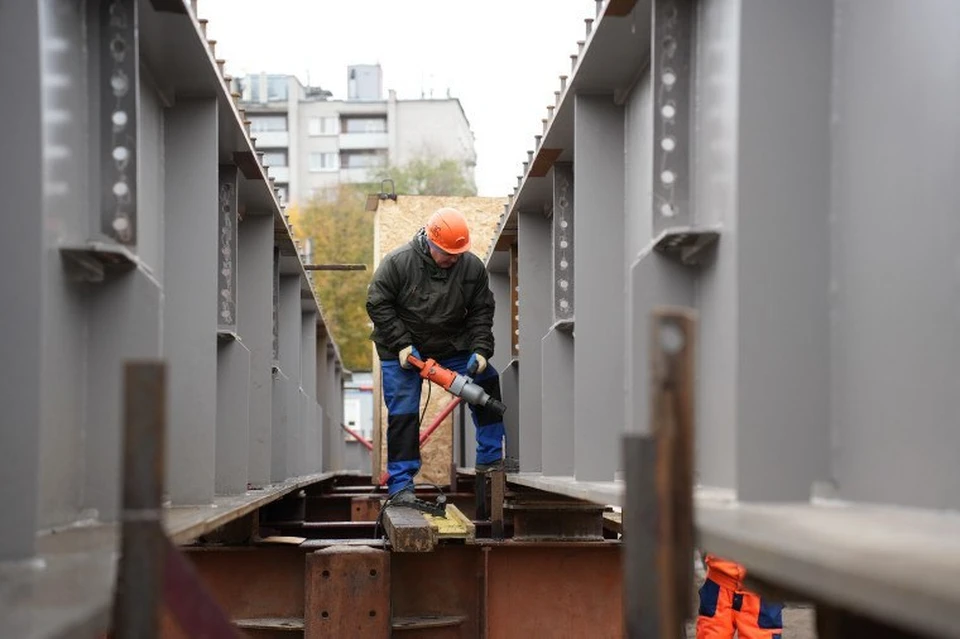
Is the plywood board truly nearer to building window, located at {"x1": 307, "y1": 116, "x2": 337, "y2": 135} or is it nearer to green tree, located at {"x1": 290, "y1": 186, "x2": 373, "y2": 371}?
green tree, located at {"x1": 290, "y1": 186, "x2": 373, "y2": 371}

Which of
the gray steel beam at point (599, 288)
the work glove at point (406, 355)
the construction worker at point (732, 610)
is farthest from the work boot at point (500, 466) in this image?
the construction worker at point (732, 610)

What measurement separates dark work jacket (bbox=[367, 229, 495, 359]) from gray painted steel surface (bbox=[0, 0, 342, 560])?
7.93 ft

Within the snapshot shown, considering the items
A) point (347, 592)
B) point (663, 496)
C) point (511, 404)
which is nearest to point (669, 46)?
point (663, 496)

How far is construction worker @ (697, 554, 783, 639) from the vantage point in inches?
283

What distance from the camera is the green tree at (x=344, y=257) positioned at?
48.5 metres

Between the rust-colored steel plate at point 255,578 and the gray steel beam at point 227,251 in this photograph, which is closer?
the rust-colored steel plate at point 255,578

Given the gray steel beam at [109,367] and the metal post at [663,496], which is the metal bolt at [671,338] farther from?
the gray steel beam at [109,367]

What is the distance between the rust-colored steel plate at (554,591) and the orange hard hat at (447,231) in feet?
8.72

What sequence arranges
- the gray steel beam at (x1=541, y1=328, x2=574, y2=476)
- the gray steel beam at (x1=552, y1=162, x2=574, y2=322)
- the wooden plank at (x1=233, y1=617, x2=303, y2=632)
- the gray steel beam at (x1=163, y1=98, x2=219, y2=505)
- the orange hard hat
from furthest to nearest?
the orange hard hat, the gray steel beam at (x1=552, y1=162, x2=574, y2=322), the gray steel beam at (x1=541, y1=328, x2=574, y2=476), the wooden plank at (x1=233, y1=617, x2=303, y2=632), the gray steel beam at (x1=163, y1=98, x2=219, y2=505)

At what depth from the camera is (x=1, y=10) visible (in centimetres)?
453

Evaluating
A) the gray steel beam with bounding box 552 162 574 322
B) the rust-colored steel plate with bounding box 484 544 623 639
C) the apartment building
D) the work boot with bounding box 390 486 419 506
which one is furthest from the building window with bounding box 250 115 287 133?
the rust-colored steel plate with bounding box 484 544 623 639

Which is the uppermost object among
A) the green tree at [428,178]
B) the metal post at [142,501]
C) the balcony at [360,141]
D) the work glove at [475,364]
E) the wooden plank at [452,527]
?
the balcony at [360,141]

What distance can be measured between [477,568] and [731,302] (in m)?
4.30

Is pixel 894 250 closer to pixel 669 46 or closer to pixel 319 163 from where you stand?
pixel 669 46
